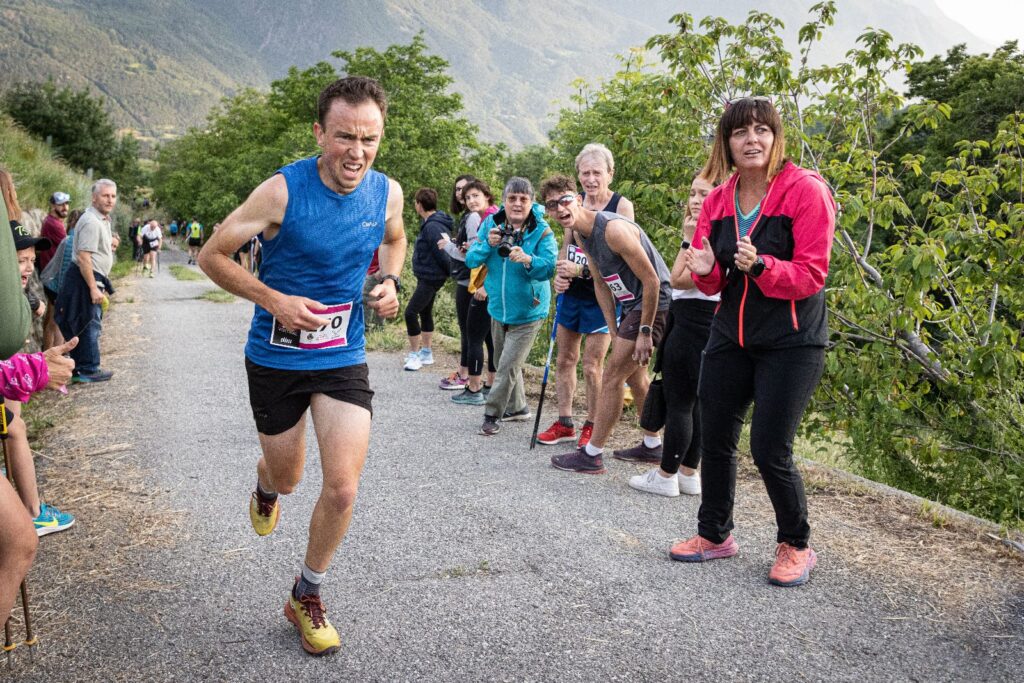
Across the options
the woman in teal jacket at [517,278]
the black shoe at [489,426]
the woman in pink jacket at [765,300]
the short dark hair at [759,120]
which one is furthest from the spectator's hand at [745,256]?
the black shoe at [489,426]

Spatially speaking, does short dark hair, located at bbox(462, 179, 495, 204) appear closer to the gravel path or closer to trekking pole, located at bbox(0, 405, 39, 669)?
the gravel path

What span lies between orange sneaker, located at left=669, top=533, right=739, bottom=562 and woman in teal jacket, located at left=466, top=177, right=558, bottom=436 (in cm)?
269

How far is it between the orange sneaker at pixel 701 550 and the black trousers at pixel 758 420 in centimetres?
3

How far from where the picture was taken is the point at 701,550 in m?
→ 4.09

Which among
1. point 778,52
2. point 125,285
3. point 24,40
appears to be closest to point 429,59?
point 125,285

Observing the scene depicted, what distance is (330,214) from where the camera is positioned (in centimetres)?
312

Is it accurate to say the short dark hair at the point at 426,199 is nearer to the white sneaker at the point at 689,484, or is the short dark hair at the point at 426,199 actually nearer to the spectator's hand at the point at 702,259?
the white sneaker at the point at 689,484

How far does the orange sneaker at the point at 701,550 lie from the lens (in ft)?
13.3

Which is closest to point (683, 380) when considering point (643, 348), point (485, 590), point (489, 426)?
point (643, 348)

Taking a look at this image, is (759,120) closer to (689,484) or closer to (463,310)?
(689,484)

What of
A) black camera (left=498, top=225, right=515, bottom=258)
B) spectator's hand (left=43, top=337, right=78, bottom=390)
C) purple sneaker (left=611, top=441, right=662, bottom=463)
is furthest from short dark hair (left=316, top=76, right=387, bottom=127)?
purple sneaker (left=611, top=441, right=662, bottom=463)

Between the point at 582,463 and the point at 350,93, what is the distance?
3231 millimetres

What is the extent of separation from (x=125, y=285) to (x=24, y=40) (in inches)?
8610

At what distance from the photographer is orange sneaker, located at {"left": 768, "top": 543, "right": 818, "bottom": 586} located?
3.81 metres
